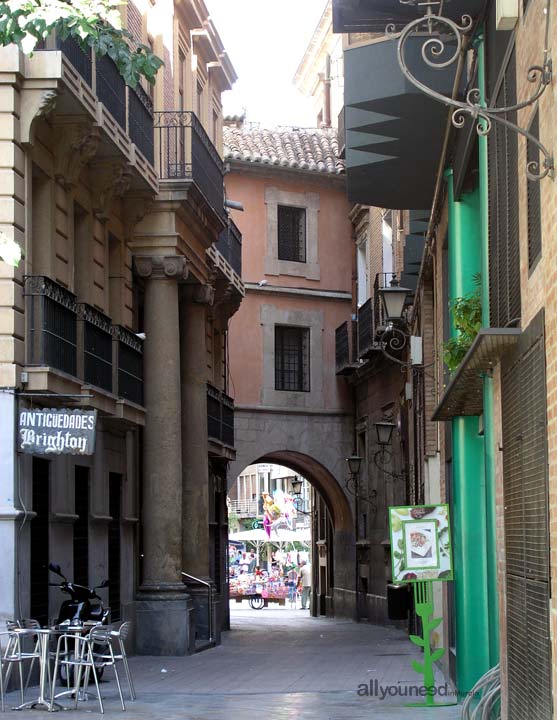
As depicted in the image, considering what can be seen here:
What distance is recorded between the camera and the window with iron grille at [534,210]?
830cm

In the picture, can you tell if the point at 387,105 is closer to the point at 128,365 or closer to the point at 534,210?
the point at 534,210

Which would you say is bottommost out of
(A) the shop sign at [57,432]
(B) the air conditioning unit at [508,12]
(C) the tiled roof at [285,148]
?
(A) the shop sign at [57,432]

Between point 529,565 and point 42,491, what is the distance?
32.7 feet

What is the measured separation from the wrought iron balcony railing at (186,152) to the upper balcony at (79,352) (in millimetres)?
3231

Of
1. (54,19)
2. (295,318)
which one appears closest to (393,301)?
(54,19)

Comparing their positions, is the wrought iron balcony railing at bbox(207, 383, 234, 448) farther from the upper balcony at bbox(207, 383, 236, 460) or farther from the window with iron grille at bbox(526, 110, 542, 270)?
the window with iron grille at bbox(526, 110, 542, 270)

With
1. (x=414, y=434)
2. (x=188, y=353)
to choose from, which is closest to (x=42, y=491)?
(x=188, y=353)

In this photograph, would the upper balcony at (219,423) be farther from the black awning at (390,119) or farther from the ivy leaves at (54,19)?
the ivy leaves at (54,19)

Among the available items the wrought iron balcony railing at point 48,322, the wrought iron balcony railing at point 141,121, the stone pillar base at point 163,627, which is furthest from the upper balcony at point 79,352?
the stone pillar base at point 163,627

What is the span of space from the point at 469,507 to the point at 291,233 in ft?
79.3

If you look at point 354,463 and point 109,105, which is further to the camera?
point 354,463

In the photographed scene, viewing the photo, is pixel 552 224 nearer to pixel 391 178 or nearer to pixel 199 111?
pixel 391 178

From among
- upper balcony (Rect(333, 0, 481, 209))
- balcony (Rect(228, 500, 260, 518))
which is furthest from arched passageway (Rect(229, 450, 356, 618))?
balcony (Rect(228, 500, 260, 518))

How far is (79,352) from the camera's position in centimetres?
1844
